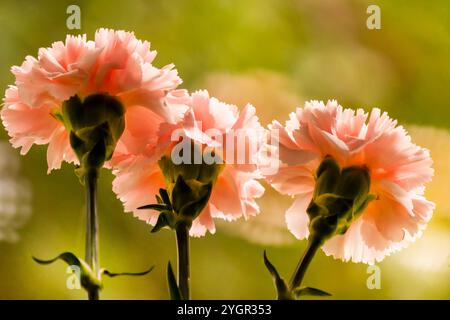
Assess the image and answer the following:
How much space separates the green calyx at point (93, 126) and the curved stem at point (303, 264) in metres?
0.16

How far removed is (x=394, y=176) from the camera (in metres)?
0.57

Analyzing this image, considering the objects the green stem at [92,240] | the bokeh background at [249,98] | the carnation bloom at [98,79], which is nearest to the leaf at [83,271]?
the green stem at [92,240]

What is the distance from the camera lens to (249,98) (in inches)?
69.1

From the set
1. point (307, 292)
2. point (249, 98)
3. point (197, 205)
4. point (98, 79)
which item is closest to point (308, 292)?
point (307, 292)

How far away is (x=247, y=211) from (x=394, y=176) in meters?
0.12

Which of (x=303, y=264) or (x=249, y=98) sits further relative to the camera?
(x=249, y=98)

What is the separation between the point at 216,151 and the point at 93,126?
10 cm

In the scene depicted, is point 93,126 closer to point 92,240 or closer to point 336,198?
point 92,240

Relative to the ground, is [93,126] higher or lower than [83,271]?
higher

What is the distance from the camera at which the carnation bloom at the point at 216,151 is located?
1.79ft

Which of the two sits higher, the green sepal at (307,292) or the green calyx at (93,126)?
the green calyx at (93,126)

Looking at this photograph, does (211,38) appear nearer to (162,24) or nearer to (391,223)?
(162,24)

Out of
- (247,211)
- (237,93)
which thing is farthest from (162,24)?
(247,211)

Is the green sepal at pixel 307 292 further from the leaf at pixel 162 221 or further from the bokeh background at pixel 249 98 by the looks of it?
the bokeh background at pixel 249 98
